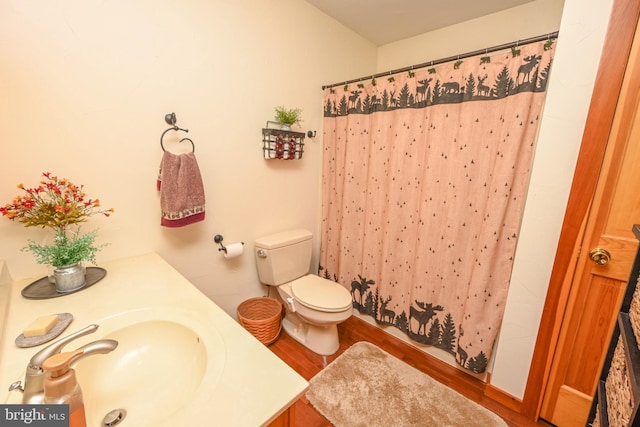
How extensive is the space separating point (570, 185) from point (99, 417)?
1774mm

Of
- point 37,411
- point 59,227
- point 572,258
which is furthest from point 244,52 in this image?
point 572,258

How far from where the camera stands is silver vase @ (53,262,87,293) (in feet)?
3.02

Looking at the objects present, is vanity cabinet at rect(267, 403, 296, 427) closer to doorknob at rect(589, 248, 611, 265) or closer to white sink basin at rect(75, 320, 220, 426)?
white sink basin at rect(75, 320, 220, 426)

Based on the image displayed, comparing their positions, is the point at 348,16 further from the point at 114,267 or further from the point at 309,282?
the point at 114,267

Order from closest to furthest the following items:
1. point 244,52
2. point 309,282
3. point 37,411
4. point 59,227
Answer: point 37,411, point 59,227, point 244,52, point 309,282

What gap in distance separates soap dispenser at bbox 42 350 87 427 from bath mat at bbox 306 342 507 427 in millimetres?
1182

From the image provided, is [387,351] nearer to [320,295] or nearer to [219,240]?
[320,295]

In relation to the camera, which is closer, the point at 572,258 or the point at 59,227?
the point at 59,227

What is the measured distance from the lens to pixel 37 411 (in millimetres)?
427

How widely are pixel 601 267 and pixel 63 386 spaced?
1.75 metres

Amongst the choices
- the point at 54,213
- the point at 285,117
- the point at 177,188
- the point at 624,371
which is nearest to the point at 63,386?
the point at 54,213

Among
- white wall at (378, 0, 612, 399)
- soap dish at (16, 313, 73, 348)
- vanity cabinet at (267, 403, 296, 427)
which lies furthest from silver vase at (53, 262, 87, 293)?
white wall at (378, 0, 612, 399)

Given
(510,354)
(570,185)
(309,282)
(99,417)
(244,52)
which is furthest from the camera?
(309,282)

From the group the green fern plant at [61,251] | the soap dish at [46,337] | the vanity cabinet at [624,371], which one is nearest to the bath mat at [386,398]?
the vanity cabinet at [624,371]
